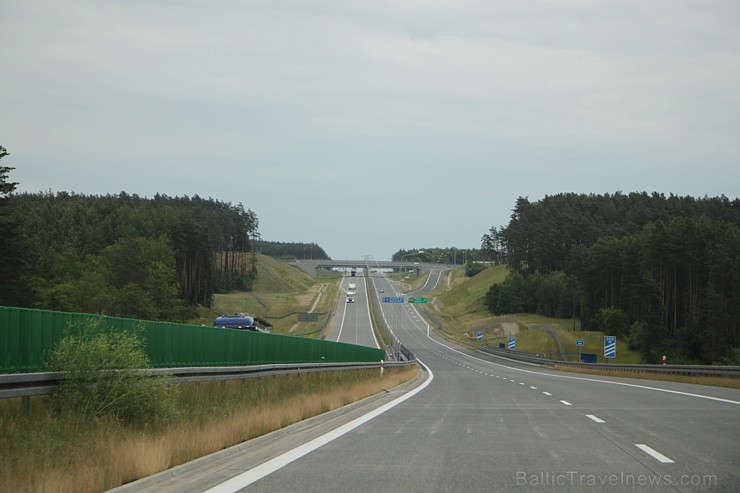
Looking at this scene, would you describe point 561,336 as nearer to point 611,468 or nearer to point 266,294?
point 266,294

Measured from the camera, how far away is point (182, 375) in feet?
64.7

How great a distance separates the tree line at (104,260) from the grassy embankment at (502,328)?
1692 inches

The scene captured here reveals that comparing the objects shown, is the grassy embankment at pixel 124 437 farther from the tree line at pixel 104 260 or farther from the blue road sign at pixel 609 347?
the tree line at pixel 104 260

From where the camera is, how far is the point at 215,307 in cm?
15075

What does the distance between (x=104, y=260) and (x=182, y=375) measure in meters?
104

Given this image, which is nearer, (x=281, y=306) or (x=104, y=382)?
(x=104, y=382)

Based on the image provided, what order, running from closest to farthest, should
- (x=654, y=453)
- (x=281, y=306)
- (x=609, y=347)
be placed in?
(x=654, y=453), (x=609, y=347), (x=281, y=306)

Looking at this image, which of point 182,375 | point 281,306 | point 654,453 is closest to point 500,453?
point 654,453

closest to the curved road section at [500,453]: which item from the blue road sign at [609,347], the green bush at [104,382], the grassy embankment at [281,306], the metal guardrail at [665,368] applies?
the green bush at [104,382]

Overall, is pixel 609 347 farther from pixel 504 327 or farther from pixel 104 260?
Result: pixel 104 260

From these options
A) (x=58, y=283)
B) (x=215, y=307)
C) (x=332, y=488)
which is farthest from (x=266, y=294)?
(x=332, y=488)

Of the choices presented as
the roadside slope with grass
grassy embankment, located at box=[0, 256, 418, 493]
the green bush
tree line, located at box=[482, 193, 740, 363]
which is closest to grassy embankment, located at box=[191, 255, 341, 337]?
the roadside slope with grass

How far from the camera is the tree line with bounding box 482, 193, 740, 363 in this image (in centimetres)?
10088

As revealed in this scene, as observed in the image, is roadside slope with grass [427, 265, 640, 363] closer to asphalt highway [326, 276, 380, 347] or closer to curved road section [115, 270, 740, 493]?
asphalt highway [326, 276, 380, 347]
